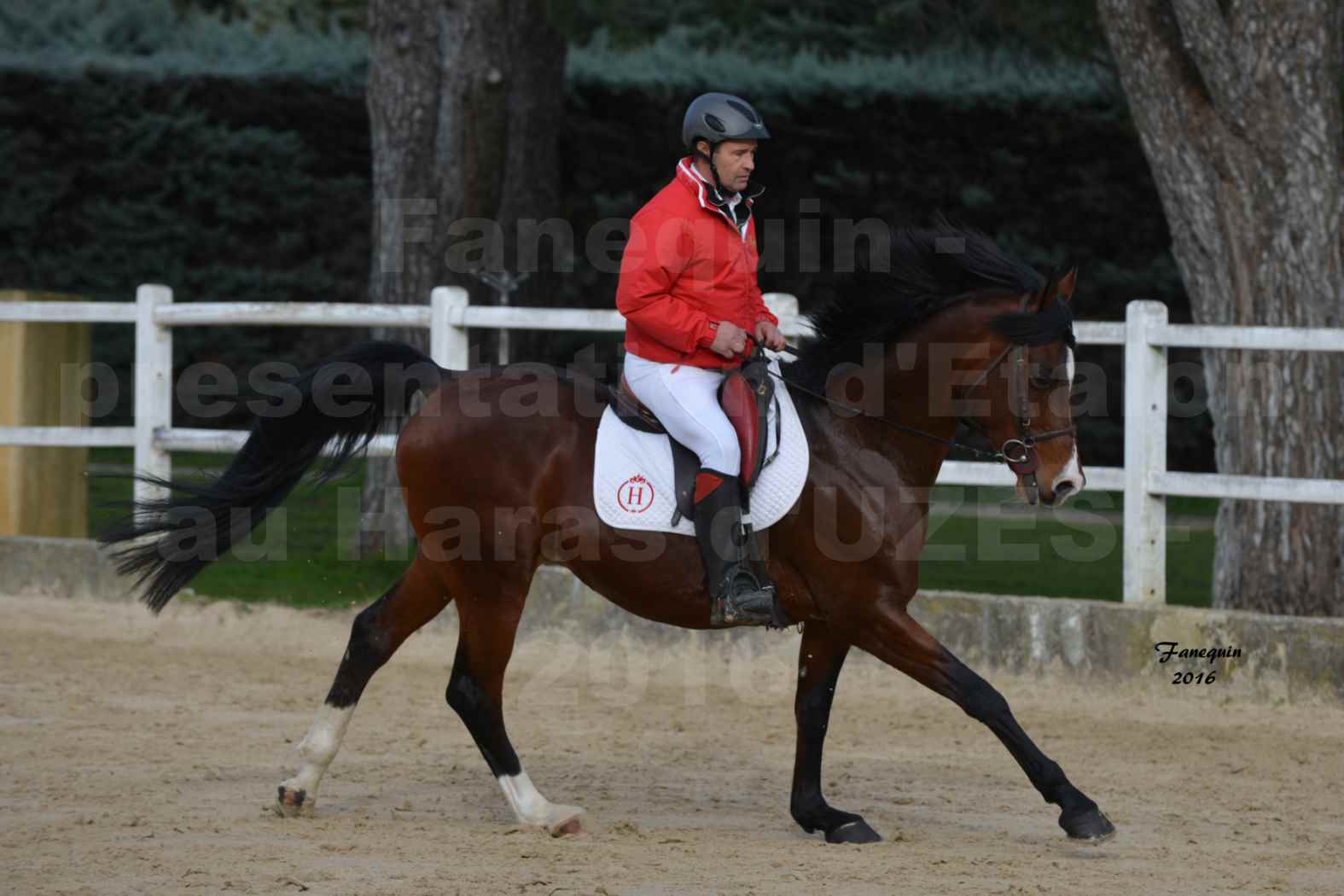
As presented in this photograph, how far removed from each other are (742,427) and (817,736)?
42.5 inches

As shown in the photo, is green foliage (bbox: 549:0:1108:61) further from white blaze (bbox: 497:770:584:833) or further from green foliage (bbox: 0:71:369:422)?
white blaze (bbox: 497:770:584:833)

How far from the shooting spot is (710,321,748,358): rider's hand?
5.72 metres

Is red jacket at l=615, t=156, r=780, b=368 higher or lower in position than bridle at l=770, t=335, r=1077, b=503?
higher

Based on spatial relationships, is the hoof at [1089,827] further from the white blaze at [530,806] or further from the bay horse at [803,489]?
the white blaze at [530,806]

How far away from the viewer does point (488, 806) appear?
6266 millimetres

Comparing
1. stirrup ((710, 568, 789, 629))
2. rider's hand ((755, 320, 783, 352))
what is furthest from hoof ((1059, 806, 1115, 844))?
rider's hand ((755, 320, 783, 352))

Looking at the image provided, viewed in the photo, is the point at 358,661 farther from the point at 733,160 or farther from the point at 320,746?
the point at 733,160

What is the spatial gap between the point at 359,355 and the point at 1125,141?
9.89 meters

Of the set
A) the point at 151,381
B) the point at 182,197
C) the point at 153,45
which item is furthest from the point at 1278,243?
the point at 153,45

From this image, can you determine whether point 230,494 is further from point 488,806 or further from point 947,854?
point 947,854

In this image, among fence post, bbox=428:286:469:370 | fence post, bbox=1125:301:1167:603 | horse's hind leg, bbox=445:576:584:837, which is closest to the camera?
horse's hind leg, bbox=445:576:584:837

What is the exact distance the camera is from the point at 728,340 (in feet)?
18.8
